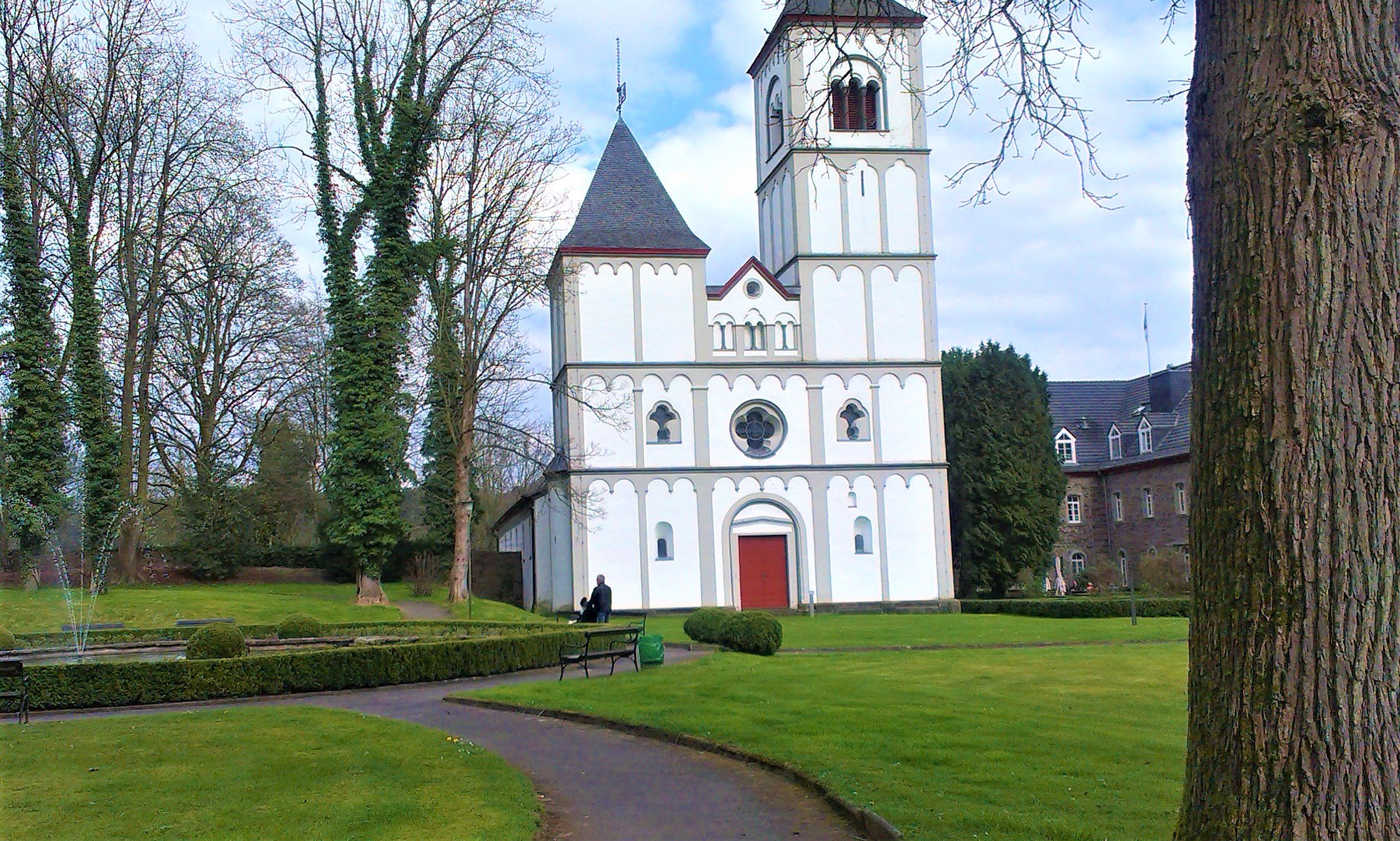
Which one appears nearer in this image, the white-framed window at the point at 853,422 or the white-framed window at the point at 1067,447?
the white-framed window at the point at 853,422

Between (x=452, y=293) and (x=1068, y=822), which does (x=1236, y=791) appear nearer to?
(x=1068, y=822)

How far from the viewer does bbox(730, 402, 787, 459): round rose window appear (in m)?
Answer: 38.9

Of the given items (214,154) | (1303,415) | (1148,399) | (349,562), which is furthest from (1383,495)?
(1148,399)

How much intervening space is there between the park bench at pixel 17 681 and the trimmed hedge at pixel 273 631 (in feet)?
24.5

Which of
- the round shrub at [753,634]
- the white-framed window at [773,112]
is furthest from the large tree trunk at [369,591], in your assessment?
the white-framed window at [773,112]

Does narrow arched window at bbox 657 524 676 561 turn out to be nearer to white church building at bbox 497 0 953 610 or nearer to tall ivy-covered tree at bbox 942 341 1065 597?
white church building at bbox 497 0 953 610

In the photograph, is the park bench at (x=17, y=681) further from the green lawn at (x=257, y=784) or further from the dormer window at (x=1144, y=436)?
the dormer window at (x=1144, y=436)

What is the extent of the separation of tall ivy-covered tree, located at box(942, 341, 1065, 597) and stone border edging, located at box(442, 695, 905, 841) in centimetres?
3182

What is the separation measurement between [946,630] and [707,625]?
7094 mm

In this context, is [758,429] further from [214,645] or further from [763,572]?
[214,645]

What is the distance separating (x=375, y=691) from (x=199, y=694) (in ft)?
7.81

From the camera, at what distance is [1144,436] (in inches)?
2080

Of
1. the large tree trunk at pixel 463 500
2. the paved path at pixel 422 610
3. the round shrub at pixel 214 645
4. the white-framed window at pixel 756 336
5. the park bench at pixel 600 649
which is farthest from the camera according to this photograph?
the white-framed window at pixel 756 336

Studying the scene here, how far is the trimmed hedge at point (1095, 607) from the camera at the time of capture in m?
33.9
